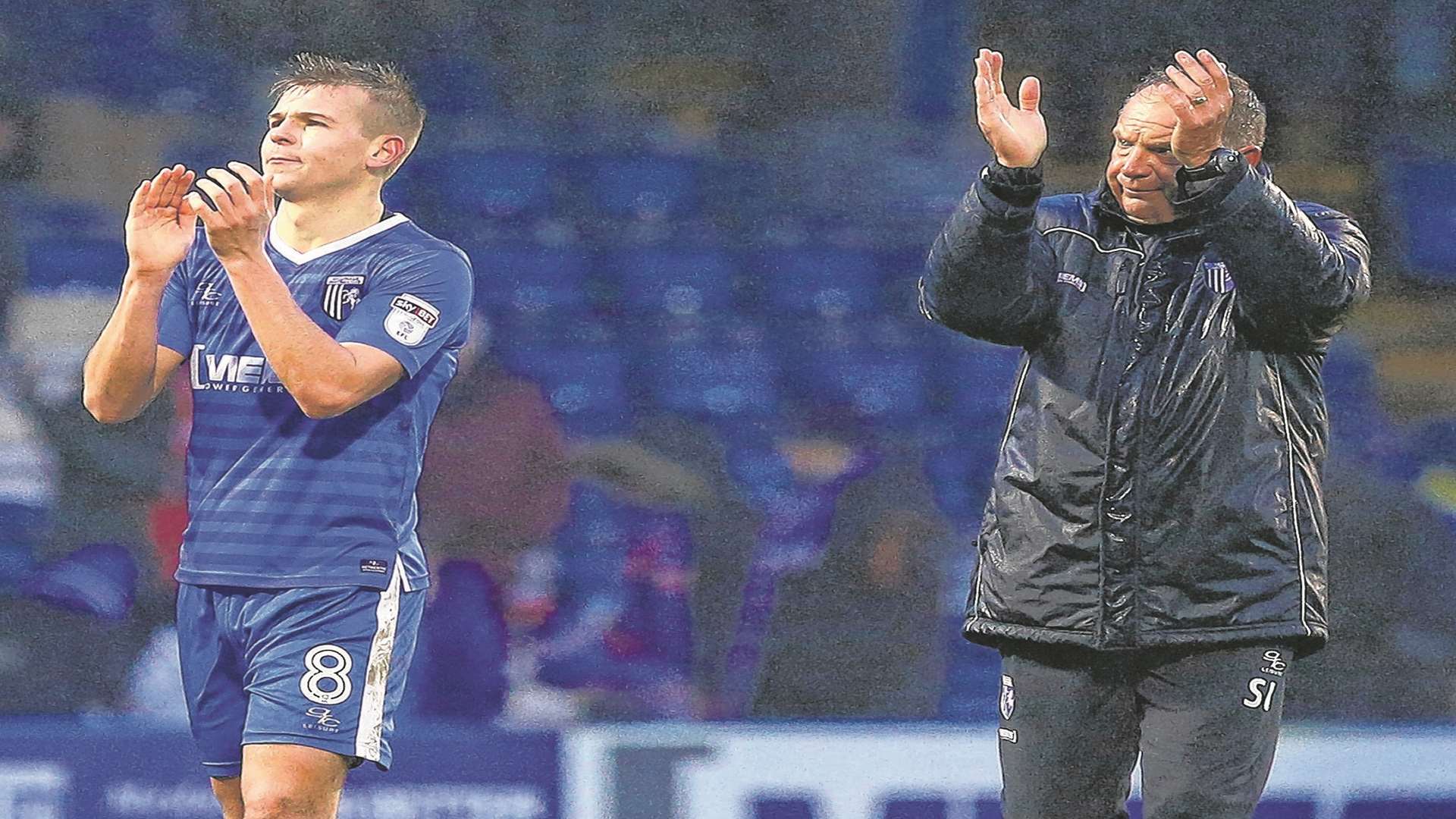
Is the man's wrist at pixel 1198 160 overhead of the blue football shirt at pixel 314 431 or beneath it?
overhead

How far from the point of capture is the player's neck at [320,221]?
308 cm

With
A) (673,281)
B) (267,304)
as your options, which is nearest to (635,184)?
(673,281)

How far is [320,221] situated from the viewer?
3.09 metres

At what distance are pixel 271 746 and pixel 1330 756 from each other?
99.3 inches

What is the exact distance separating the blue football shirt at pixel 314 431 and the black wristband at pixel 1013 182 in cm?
96

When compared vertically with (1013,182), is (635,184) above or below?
above

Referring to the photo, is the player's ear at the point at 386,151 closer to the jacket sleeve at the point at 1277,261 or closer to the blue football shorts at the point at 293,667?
the blue football shorts at the point at 293,667

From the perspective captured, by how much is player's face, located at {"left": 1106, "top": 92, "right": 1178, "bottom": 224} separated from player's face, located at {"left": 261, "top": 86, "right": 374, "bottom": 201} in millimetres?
1258

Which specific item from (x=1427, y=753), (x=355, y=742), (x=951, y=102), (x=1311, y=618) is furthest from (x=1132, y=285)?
(x=1427, y=753)

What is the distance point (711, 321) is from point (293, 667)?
5.83 ft

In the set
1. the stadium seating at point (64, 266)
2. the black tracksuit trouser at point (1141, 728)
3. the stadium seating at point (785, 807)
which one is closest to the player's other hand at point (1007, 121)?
the black tracksuit trouser at point (1141, 728)

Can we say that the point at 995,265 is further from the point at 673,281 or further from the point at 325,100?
the point at 673,281

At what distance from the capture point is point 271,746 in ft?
9.11

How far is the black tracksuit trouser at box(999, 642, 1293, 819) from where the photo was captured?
102 inches
